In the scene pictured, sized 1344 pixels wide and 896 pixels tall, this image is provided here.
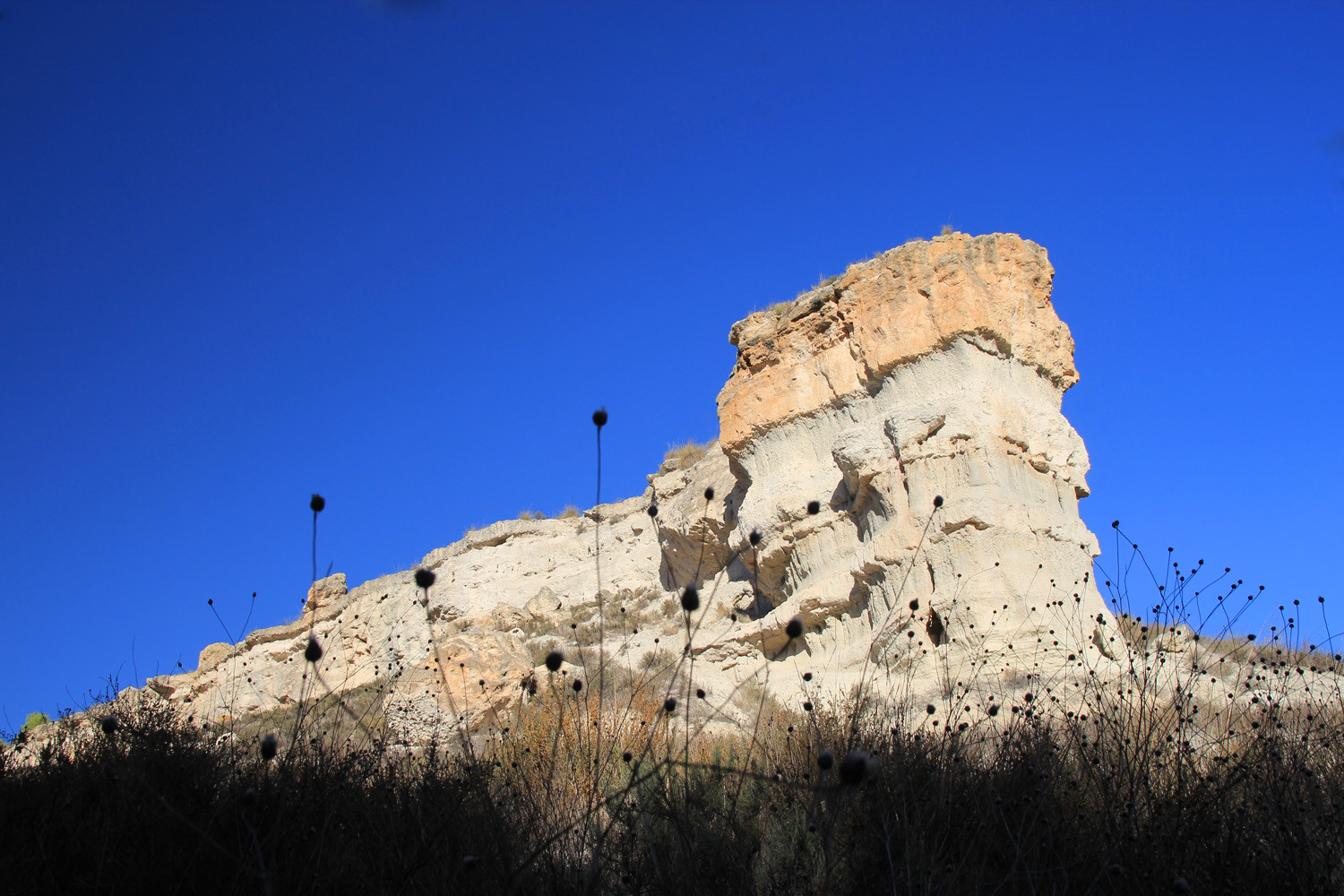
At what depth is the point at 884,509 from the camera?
13.0 metres

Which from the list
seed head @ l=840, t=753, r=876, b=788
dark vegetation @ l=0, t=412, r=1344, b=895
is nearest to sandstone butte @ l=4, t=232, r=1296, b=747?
dark vegetation @ l=0, t=412, r=1344, b=895

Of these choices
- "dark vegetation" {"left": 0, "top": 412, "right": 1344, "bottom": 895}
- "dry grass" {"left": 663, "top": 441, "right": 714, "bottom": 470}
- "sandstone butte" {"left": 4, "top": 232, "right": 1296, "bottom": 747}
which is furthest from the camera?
"dry grass" {"left": 663, "top": 441, "right": 714, "bottom": 470}

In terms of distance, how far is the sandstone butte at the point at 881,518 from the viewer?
10656mm

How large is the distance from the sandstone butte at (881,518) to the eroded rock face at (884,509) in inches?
1.4

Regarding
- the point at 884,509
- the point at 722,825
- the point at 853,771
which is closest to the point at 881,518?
the point at 884,509

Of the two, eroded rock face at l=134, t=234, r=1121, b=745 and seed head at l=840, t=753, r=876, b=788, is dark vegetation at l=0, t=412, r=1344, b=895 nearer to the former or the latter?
seed head at l=840, t=753, r=876, b=788

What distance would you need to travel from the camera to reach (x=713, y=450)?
72.8 feet

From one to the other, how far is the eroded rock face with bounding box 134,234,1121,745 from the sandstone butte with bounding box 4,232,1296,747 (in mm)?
36

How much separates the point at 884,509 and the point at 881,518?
0.17m

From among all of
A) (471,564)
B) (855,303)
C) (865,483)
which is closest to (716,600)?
(865,483)

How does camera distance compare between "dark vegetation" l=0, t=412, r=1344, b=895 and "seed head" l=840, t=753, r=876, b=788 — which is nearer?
"seed head" l=840, t=753, r=876, b=788

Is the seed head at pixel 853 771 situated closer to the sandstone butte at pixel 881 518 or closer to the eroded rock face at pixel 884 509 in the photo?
the eroded rock face at pixel 884 509

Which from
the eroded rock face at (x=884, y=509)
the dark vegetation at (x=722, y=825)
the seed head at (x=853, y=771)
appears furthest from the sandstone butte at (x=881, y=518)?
the seed head at (x=853, y=771)

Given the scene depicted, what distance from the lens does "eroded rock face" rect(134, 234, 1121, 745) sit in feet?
35.6
